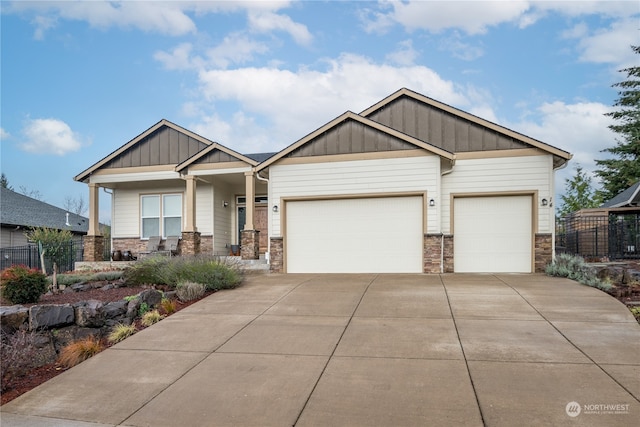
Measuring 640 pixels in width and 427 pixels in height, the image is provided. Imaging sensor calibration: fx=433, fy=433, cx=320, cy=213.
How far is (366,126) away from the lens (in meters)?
13.0

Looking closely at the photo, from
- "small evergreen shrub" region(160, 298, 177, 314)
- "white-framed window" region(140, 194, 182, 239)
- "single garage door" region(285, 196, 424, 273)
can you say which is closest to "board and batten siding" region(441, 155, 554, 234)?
"single garage door" region(285, 196, 424, 273)

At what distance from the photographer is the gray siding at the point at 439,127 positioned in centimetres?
1311

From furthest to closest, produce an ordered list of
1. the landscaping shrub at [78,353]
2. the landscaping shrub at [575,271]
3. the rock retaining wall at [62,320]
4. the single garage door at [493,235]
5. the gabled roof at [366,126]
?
1. the single garage door at [493,235]
2. the gabled roof at [366,126]
3. the landscaping shrub at [575,271]
4. the rock retaining wall at [62,320]
5. the landscaping shrub at [78,353]

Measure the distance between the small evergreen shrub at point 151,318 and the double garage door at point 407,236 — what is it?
232 inches

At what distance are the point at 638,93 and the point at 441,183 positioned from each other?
74.0ft

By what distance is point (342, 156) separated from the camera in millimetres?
13055

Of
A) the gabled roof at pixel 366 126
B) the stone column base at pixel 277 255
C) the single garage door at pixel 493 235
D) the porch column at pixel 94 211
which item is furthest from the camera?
the porch column at pixel 94 211

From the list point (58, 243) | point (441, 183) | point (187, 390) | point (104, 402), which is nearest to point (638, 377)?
point (187, 390)

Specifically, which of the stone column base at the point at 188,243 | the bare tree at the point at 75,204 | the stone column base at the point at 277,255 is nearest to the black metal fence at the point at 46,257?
the stone column base at the point at 188,243

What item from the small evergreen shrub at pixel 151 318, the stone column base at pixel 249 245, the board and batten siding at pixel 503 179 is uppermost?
the board and batten siding at pixel 503 179

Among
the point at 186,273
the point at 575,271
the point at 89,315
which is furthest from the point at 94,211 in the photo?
the point at 575,271

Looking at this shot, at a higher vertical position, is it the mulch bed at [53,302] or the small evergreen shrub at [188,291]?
the small evergreen shrub at [188,291]

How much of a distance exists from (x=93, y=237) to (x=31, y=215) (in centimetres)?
1031

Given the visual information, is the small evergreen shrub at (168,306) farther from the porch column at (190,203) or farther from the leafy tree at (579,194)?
the leafy tree at (579,194)
